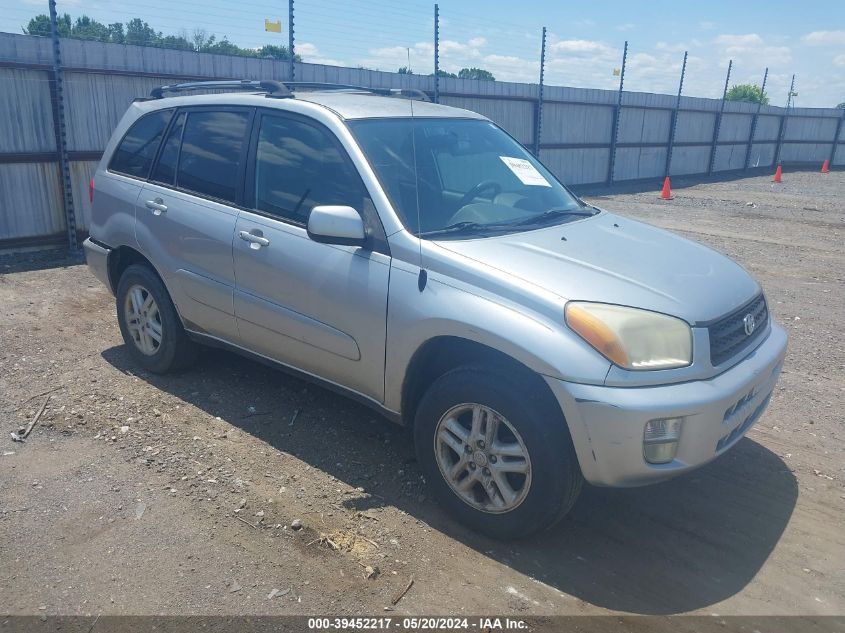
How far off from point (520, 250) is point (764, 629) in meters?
1.90

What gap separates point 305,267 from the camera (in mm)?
3850

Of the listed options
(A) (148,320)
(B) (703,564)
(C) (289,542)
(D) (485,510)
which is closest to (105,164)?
(A) (148,320)

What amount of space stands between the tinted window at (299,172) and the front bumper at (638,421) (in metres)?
1.59

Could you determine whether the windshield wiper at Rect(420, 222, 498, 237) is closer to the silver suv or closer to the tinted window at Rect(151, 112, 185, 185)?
the silver suv

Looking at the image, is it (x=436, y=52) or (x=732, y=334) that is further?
(x=436, y=52)

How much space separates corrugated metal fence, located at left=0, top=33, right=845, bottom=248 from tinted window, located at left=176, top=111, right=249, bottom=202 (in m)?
5.31

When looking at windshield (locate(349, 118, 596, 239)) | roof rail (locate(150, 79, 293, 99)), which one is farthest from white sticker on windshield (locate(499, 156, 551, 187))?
roof rail (locate(150, 79, 293, 99))

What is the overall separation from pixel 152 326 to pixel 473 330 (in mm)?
2846

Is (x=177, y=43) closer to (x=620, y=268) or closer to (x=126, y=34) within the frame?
(x=126, y=34)

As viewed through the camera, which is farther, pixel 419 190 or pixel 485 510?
pixel 419 190

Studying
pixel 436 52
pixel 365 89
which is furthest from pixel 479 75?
pixel 365 89

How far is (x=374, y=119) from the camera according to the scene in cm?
408

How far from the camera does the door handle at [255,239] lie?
13.3 ft

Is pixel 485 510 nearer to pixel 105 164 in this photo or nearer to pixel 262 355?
pixel 262 355
